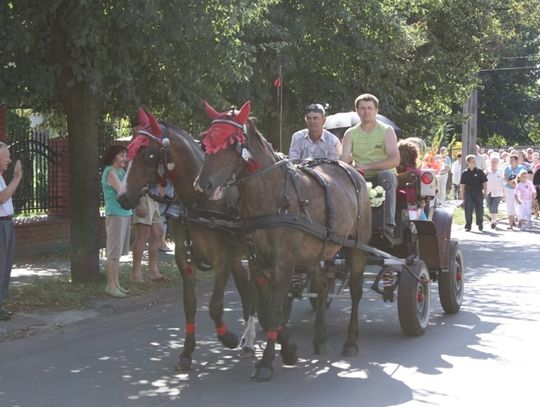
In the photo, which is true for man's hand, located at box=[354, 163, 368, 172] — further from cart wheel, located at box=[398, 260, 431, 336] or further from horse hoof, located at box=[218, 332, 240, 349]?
horse hoof, located at box=[218, 332, 240, 349]

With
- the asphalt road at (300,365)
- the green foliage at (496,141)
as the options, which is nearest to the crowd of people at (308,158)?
the asphalt road at (300,365)

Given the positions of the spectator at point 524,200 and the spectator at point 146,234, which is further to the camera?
the spectator at point 524,200

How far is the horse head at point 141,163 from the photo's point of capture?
22.7ft

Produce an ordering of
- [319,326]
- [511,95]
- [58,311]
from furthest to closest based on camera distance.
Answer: [511,95]
[58,311]
[319,326]

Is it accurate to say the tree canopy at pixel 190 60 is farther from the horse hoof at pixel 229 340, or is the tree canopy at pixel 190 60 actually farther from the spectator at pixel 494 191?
the spectator at pixel 494 191

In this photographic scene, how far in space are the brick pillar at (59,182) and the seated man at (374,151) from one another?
27.6 ft

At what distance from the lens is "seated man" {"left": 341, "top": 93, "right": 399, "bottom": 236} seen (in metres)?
8.59

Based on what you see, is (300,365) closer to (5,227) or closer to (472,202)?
(5,227)

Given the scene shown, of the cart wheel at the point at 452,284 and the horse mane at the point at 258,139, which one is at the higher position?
the horse mane at the point at 258,139

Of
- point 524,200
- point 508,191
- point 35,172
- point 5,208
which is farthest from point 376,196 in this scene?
point 508,191

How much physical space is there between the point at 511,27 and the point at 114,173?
1640cm

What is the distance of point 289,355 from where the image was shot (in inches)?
285

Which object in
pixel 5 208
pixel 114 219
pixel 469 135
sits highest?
pixel 469 135

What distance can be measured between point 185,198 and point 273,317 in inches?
51.5
